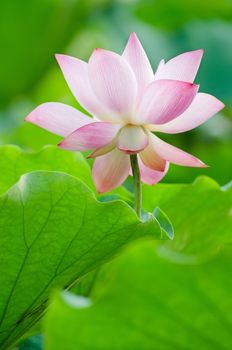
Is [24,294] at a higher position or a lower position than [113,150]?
lower

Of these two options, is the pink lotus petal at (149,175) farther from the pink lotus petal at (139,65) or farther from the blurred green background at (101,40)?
the blurred green background at (101,40)

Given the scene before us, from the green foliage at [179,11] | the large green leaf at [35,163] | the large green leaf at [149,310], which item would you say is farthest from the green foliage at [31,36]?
the large green leaf at [149,310]

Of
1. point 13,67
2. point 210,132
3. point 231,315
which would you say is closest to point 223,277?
point 231,315

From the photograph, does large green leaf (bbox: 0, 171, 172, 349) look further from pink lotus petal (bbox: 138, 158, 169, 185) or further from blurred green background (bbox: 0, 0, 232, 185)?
blurred green background (bbox: 0, 0, 232, 185)

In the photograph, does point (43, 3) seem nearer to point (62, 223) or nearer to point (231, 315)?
point (62, 223)

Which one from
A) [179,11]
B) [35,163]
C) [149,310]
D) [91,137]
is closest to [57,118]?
[91,137]

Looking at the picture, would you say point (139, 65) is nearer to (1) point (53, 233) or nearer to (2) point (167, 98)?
(2) point (167, 98)
